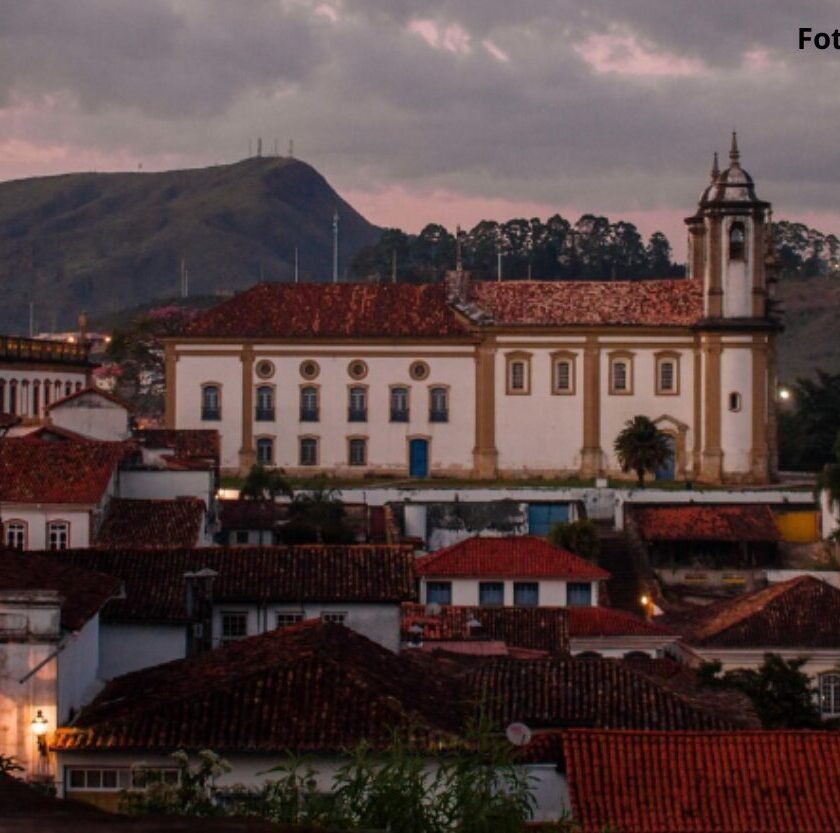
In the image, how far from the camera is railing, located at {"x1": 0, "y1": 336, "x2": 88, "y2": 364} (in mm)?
60094

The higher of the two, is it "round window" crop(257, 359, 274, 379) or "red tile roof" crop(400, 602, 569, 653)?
"round window" crop(257, 359, 274, 379)

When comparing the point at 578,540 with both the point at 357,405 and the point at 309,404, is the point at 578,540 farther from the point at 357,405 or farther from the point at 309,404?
the point at 309,404

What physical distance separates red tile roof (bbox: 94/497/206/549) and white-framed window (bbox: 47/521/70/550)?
624mm

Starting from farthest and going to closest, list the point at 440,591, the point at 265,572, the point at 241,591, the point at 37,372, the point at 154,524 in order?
the point at 37,372, the point at 440,591, the point at 154,524, the point at 265,572, the point at 241,591

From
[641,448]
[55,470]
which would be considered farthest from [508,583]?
[641,448]

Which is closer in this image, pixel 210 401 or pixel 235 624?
pixel 235 624

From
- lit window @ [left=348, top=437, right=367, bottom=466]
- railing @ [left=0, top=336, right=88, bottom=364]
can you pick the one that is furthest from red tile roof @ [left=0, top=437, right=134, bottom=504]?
lit window @ [left=348, top=437, right=367, bottom=466]

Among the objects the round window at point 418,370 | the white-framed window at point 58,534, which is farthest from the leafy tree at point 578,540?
the white-framed window at point 58,534

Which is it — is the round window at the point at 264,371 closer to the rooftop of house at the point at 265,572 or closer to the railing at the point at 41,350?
the railing at the point at 41,350

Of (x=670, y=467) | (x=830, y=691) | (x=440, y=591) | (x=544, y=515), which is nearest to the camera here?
(x=830, y=691)

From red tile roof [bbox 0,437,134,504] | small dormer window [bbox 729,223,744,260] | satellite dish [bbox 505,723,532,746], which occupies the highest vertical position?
small dormer window [bbox 729,223,744,260]

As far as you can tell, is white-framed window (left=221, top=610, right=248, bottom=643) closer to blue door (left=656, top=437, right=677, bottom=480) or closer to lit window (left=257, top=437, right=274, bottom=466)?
lit window (left=257, top=437, right=274, bottom=466)

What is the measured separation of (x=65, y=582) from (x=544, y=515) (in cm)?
3573

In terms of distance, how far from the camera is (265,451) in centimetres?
6412
